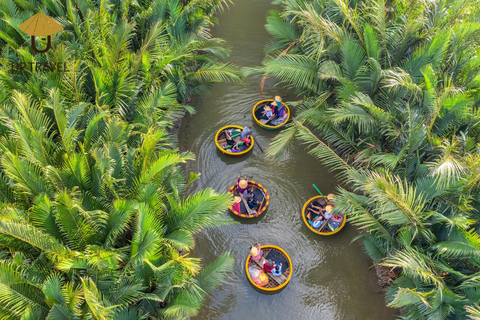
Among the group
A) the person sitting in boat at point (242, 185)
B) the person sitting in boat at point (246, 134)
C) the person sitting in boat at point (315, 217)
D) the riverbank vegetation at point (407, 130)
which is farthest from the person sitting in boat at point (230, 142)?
the person sitting in boat at point (315, 217)

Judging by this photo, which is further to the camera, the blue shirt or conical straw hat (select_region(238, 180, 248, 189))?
the blue shirt

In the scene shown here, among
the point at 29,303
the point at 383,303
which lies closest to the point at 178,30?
the point at 29,303

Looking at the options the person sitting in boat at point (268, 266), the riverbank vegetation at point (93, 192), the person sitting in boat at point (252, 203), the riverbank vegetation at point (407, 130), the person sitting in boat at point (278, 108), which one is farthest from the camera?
the person sitting in boat at point (278, 108)

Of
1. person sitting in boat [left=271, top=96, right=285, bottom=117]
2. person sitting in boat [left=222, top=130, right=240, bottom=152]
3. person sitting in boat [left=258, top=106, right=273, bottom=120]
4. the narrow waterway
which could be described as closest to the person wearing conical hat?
person sitting in boat [left=271, top=96, right=285, bottom=117]

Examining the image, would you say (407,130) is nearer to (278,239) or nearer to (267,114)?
(278,239)

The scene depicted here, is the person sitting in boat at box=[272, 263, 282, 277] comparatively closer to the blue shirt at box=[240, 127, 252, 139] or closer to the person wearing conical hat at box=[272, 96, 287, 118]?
the blue shirt at box=[240, 127, 252, 139]

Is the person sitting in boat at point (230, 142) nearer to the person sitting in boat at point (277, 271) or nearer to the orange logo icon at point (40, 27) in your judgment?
the person sitting in boat at point (277, 271)

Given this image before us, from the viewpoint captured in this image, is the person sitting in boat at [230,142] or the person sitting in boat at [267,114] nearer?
the person sitting in boat at [230,142]
